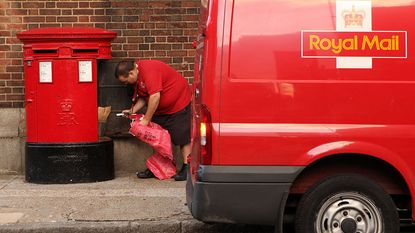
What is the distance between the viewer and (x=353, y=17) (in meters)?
4.43

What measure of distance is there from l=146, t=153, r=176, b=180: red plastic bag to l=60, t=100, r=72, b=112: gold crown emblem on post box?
1183mm

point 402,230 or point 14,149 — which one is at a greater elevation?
point 14,149

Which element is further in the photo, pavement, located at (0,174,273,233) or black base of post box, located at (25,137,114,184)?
black base of post box, located at (25,137,114,184)

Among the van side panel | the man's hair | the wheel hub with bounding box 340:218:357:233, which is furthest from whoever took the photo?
the man's hair

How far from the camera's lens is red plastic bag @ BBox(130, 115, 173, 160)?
287 inches

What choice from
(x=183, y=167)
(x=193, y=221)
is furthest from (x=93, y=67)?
(x=193, y=221)

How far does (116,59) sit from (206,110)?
3847mm

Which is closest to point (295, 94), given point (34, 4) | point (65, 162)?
point (65, 162)

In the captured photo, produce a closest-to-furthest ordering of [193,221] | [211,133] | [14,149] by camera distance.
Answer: [211,133]
[193,221]
[14,149]

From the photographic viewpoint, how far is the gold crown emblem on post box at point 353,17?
443 cm

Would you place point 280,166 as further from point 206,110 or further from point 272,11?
point 272,11

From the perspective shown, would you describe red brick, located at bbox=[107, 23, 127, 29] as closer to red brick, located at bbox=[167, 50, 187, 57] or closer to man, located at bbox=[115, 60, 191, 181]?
red brick, located at bbox=[167, 50, 187, 57]

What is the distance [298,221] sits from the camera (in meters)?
4.57

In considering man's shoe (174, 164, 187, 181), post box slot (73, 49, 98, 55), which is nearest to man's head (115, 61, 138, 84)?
post box slot (73, 49, 98, 55)
